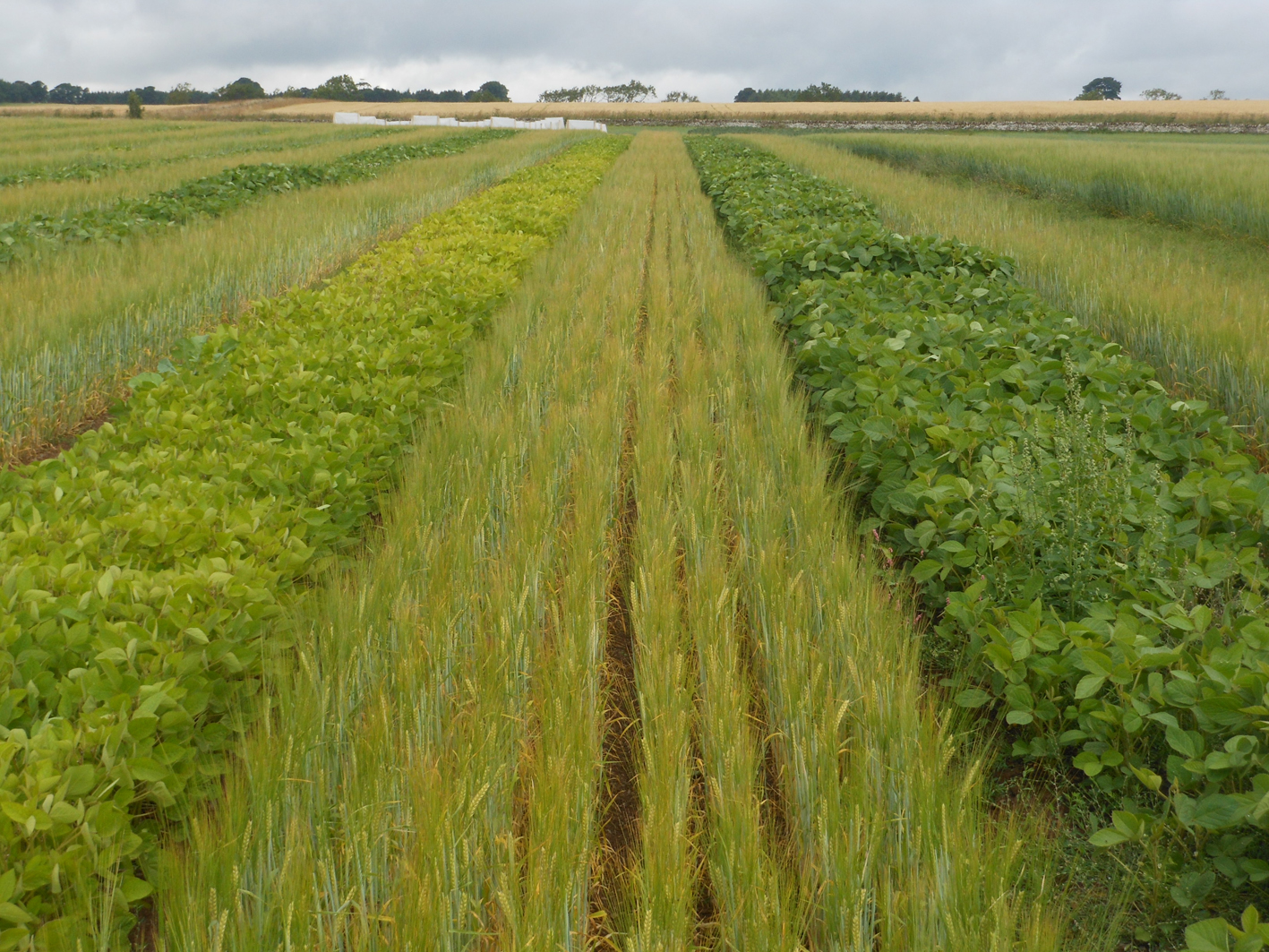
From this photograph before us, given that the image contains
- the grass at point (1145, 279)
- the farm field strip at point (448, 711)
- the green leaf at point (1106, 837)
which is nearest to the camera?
the farm field strip at point (448, 711)

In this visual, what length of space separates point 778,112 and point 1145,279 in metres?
59.2

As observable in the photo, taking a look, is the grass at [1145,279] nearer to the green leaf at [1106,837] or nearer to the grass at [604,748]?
the grass at [604,748]

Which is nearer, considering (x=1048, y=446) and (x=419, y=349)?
(x=1048, y=446)

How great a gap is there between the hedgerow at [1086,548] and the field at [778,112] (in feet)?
177

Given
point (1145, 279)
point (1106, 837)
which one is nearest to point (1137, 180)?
point (1145, 279)

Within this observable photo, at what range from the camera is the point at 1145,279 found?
6836mm

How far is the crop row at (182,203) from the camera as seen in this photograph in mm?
7902

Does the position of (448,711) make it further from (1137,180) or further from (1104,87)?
(1104,87)

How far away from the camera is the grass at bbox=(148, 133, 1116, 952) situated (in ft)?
4.99

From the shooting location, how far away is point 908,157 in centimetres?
2208

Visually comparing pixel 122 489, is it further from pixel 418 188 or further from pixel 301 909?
pixel 418 188

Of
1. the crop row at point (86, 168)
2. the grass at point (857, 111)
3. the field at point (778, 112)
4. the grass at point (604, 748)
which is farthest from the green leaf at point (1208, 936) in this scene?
the grass at point (857, 111)

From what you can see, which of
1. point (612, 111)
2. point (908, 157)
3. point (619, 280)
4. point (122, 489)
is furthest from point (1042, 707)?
point (612, 111)

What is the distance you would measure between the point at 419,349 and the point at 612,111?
68141 mm
